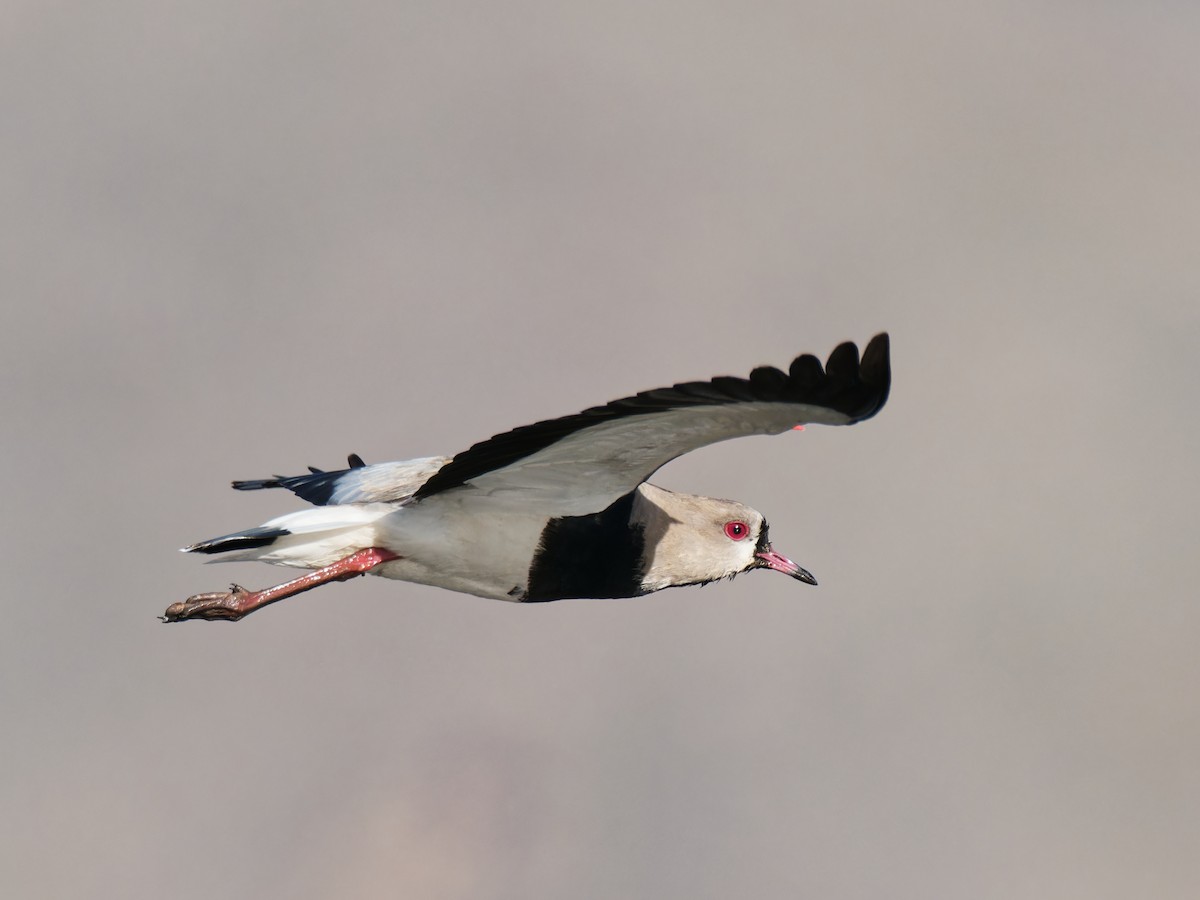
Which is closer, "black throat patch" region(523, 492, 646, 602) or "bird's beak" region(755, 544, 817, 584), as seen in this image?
"black throat patch" region(523, 492, 646, 602)

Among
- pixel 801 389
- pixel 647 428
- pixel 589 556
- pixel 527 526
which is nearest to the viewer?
pixel 801 389

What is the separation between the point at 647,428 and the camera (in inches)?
352

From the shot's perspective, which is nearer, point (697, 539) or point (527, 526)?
point (527, 526)

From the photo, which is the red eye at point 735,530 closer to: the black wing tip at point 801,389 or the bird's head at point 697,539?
the bird's head at point 697,539

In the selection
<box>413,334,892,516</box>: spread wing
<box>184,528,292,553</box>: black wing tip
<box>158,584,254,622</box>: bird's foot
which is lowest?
<box>158,584,254,622</box>: bird's foot

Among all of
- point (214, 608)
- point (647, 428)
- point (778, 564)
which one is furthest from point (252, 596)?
point (778, 564)

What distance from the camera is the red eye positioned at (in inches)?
428

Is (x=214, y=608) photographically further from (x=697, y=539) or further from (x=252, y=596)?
(x=697, y=539)

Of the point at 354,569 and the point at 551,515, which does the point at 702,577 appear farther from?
the point at 354,569

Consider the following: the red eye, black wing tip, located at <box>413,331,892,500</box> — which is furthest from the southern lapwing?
black wing tip, located at <box>413,331,892,500</box>

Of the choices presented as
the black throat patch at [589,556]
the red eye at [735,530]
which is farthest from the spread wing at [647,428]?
the red eye at [735,530]

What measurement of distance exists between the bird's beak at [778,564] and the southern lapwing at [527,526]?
0.02 m

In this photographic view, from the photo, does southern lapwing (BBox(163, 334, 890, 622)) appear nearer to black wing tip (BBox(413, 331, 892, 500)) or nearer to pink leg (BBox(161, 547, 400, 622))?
pink leg (BBox(161, 547, 400, 622))

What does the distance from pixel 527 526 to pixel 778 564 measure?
2.17 meters
